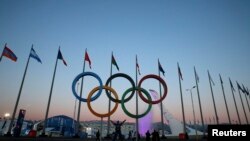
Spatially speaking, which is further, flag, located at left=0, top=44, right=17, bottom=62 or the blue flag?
the blue flag

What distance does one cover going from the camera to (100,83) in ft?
85.9

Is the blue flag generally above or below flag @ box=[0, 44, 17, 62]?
above

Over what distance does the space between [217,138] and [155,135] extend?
555 inches

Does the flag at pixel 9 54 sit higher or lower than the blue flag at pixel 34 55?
lower

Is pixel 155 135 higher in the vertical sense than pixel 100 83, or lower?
lower

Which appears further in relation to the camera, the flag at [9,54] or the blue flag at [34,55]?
the blue flag at [34,55]

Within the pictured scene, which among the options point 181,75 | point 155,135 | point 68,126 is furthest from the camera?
point 68,126

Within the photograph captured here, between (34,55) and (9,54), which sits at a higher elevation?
(34,55)

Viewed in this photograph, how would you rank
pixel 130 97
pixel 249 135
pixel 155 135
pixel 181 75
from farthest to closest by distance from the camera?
pixel 181 75 < pixel 130 97 < pixel 155 135 < pixel 249 135

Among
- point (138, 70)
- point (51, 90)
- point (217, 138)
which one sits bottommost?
point (217, 138)

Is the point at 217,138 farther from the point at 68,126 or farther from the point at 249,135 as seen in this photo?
the point at 68,126

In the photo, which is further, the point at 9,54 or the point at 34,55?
the point at 34,55

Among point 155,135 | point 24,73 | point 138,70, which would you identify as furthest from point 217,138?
point 24,73

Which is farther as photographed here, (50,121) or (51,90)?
(50,121)
